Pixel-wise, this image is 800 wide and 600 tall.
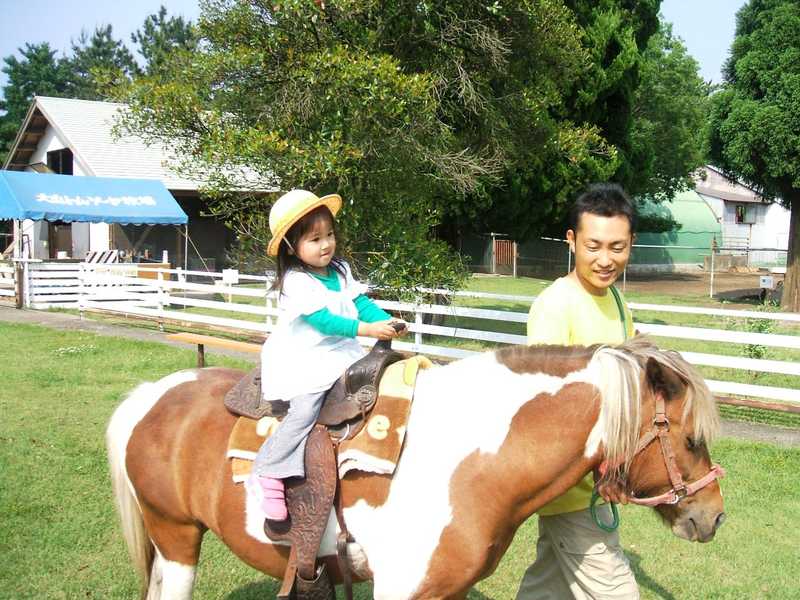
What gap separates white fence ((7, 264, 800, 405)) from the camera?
307 inches

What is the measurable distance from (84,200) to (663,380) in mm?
19194

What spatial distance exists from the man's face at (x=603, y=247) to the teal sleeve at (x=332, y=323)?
955 millimetres

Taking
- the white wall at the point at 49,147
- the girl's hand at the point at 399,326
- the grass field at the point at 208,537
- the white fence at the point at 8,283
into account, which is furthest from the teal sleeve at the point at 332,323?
the white wall at the point at 49,147

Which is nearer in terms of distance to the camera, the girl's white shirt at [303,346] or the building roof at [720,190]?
the girl's white shirt at [303,346]

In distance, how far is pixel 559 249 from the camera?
102 feet

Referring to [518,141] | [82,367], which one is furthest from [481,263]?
[82,367]

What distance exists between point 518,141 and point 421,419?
10.6m

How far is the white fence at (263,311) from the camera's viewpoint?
779cm

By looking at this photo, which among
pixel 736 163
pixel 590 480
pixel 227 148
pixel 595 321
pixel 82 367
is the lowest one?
pixel 82 367

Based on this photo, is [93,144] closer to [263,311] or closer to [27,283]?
[27,283]

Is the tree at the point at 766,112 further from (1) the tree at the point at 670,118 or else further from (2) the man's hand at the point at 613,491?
(2) the man's hand at the point at 613,491

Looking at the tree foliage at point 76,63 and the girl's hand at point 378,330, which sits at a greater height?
the tree foliage at point 76,63

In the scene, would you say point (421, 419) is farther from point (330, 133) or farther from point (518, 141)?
point (518, 141)

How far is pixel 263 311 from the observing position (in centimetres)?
1124
